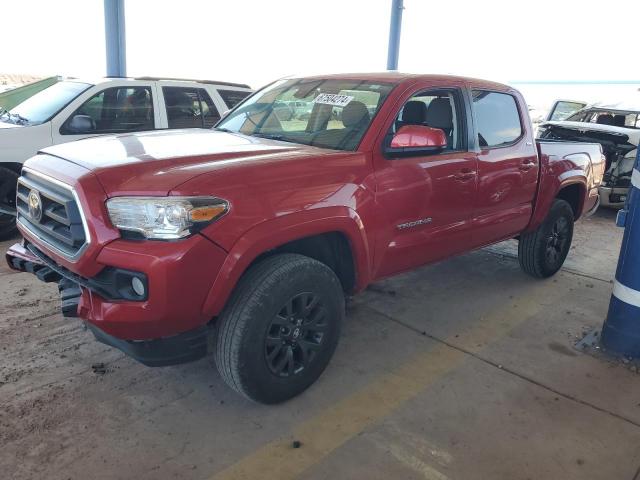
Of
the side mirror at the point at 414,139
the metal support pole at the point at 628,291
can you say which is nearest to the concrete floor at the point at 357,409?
the metal support pole at the point at 628,291

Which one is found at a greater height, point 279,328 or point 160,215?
point 160,215

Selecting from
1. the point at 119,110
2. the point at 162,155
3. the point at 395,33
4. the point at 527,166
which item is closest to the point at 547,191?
the point at 527,166

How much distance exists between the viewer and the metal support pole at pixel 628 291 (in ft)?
11.7

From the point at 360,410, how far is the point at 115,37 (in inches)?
326

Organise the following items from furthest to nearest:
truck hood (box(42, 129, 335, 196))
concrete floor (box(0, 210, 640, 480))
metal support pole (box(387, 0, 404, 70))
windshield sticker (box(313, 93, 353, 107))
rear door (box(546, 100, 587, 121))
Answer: metal support pole (box(387, 0, 404, 70)) < rear door (box(546, 100, 587, 121)) < windshield sticker (box(313, 93, 353, 107)) < concrete floor (box(0, 210, 640, 480)) < truck hood (box(42, 129, 335, 196))

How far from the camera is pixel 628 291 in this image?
364cm

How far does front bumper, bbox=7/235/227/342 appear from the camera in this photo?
2309mm

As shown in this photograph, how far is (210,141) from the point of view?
3256mm

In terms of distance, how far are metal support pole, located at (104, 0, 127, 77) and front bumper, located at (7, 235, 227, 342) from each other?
25.3 feet

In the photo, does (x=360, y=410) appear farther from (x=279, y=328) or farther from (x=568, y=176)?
(x=568, y=176)

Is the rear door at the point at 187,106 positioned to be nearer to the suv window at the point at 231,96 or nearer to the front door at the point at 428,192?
the suv window at the point at 231,96

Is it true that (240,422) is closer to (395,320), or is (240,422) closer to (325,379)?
(325,379)

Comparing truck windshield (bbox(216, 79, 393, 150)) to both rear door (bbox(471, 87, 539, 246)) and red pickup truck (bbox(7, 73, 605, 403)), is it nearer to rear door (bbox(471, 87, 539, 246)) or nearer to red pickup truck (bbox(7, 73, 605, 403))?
red pickup truck (bbox(7, 73, 605, 403))

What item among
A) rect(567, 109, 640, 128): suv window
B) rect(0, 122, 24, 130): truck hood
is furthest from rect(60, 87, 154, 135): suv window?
rect(567, 109, 640, 128): suv window
